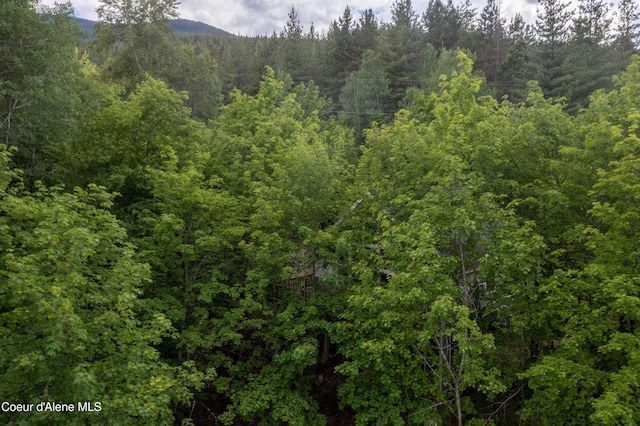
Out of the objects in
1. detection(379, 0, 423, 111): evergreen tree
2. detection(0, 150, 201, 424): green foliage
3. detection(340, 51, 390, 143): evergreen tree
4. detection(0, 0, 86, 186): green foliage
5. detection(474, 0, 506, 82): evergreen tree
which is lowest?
detection(0, 150, 201, 424): green foliage

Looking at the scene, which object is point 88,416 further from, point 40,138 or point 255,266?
point 40,138

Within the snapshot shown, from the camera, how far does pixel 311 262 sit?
11.9 m

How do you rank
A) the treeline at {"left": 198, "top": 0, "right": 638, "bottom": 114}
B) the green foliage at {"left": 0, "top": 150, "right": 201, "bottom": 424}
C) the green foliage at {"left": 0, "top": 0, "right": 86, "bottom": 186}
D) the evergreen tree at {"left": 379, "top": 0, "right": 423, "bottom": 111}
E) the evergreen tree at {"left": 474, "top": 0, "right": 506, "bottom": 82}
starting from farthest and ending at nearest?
the evergreen tree at {"left": 474, "top": 0, "right": 506, "bottom": 82} → the evergreen tree at {"left": 379, "top": 0, "right": 423, "bottom": 111} → the treeline at {"left": 198, "top": 0, "right": 638, "bottom": 114} → the green foliage at {"left": 0, "top": 0, "right": 86, "bottom": 186} → the green foliage at {"left": 0, "top": 150, "right": 201, "bottom": 424}

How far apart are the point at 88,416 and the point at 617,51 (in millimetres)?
34405

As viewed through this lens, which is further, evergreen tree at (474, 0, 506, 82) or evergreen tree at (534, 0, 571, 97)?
evergreen tree at (474, 0, 506, 82)

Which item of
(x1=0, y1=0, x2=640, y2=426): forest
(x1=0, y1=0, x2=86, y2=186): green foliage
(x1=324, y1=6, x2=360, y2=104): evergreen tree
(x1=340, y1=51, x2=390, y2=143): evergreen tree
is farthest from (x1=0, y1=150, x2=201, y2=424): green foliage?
(x1=324, y1=6, x2=360, y2=104): evergreen tree

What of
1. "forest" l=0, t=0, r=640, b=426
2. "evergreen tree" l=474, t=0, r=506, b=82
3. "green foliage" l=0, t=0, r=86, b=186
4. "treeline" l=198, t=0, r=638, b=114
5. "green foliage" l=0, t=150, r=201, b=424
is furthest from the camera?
"evergreen tree" l=474, t=0, r=506, b=82

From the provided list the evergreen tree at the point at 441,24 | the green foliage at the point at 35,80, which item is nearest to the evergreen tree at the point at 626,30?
the evergreen tree at the point at 441,24

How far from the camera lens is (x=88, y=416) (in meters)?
7.07

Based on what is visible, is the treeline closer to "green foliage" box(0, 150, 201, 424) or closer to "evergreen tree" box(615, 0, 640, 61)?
"evergreen tree" box(615, 0, 640, 61)

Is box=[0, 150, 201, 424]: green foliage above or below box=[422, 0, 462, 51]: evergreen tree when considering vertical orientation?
below

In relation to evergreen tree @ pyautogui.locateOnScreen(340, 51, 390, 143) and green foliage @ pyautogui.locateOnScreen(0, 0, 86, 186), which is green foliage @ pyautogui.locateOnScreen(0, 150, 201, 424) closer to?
green foliage @ pyautogui.locateOnScreen(0, 0, 86, 186)

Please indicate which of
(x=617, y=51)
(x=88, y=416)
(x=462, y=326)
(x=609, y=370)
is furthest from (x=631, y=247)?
(x=617, y=51)

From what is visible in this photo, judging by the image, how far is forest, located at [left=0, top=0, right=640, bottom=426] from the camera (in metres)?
7.64
